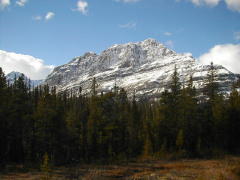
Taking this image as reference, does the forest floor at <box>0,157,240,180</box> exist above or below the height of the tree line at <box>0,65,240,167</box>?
below

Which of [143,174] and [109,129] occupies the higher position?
[109,129]

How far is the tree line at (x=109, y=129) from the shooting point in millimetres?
27328

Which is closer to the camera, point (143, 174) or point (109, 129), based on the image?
point (143, 174)

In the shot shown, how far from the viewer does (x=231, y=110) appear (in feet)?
123

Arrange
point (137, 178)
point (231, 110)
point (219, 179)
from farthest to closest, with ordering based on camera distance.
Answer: point (231, 110)
point (137, 178)
point (219, 179)

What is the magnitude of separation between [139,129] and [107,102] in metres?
9.08

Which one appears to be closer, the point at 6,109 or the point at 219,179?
the point at 219,179

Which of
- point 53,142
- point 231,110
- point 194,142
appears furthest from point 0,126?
point 231,110

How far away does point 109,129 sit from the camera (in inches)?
1287

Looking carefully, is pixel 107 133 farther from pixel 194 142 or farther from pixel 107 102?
pixel 194 142

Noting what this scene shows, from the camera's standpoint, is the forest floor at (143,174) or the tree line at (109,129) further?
the tree line at (109,129)

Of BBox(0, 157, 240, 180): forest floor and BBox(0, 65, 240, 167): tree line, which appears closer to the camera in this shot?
BBox(0, 157, 240, 180): forest floor

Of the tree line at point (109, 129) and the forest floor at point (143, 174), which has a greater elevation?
the tree line at point (109, 129)

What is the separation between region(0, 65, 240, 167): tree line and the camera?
2733 centimetres
